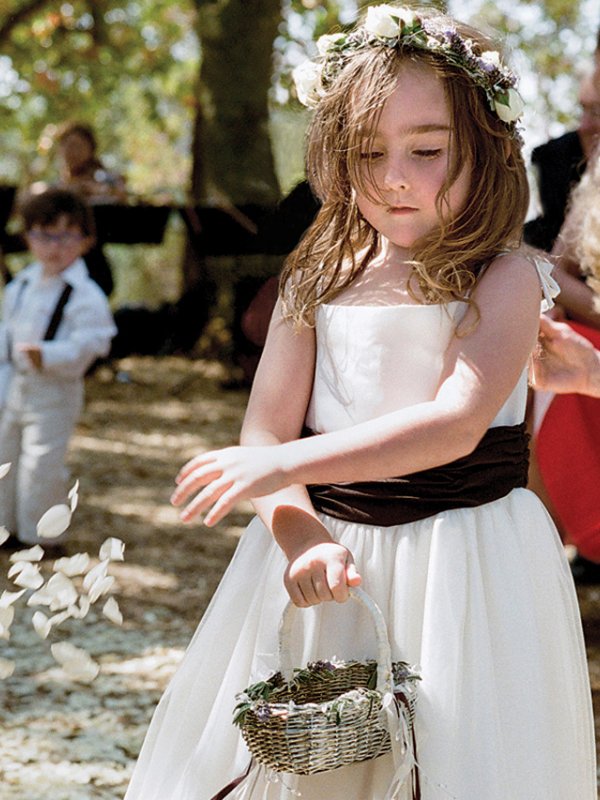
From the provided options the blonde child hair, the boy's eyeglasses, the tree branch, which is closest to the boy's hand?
the boy's eyeglasses

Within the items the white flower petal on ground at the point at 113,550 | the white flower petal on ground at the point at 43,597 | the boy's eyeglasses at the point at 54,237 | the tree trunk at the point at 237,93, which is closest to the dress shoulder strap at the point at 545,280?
the white flower petal on ground at the point at 113,550

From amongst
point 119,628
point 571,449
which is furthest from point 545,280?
point 119,628

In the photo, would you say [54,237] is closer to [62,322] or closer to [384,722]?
[62,322]

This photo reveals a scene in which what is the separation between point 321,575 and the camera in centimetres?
171

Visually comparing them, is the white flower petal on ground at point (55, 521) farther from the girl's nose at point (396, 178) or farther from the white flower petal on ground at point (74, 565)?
the girl's nose at point (396, 178)

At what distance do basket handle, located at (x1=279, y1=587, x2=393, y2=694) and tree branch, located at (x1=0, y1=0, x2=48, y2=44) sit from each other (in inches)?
346

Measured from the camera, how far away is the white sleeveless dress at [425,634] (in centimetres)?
178

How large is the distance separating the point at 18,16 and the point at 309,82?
8470 millimetres

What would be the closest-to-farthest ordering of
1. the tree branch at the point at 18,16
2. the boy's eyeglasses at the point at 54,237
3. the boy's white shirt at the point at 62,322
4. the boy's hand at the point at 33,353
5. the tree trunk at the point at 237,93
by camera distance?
the boy's hand at the point at 33,353 < the boy's white shirt at the point at 62,322 < the boy's eyeglasses at the point at 54,237 < the tree trunk at the point at 237,93 < the tree branch at the point at 18,16

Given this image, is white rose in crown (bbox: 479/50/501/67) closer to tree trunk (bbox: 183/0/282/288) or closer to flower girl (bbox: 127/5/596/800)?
flower girl (bbox: 127/5/596/800)

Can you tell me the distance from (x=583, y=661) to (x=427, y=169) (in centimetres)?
86

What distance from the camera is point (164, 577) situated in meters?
4.71

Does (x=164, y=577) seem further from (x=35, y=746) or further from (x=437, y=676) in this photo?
(x=437, y=676)

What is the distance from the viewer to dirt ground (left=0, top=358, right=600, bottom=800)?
3.05 m
